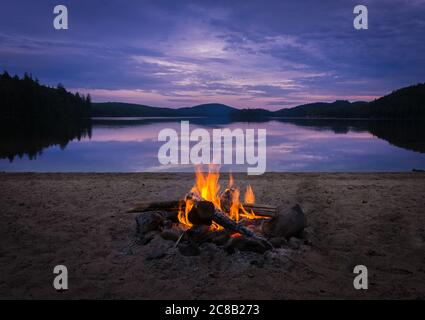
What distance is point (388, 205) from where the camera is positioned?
1002cm

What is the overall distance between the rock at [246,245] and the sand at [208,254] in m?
0.13

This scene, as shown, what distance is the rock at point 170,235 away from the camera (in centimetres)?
701

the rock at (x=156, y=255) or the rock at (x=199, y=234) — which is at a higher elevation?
the rock at (x=199, y=234)

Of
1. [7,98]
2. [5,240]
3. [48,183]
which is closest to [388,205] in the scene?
[5,240]

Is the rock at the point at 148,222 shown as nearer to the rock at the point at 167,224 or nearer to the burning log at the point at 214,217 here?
the rock at the point at 167,224

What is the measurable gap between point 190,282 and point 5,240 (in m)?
4.52

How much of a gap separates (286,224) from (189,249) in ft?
6.89

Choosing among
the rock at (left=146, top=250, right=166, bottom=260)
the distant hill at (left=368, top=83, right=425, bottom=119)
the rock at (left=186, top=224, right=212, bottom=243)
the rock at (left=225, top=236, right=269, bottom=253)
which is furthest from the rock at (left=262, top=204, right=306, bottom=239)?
the distant hill at (left=368, top=83, right=425, bottom=119)

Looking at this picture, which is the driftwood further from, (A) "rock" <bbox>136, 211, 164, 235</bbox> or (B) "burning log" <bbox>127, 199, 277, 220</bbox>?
(A) "rock" <bbox>136, 211, 164, 235</bbox>

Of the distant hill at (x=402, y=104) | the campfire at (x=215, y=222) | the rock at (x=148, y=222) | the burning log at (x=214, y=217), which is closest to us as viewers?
the campfire at (x=215, y=222)

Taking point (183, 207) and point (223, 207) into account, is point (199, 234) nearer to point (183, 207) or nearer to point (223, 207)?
point (183, 207)

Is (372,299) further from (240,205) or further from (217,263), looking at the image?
(240,205)

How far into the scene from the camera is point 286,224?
727 cm

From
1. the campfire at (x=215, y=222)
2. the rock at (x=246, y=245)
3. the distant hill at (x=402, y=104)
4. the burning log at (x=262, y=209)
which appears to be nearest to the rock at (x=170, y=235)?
the campfire at (x=215, y=222)
